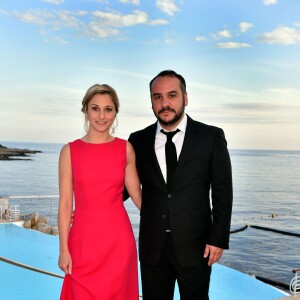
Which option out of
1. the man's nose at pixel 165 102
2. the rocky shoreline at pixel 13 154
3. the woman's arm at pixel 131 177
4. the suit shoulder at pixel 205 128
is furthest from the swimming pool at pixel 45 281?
the rocky shoreline at pixel 13 154

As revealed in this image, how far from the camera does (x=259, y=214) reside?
28.8 metres

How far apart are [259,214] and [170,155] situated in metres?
27.2

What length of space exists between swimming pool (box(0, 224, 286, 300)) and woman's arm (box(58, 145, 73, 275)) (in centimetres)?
424

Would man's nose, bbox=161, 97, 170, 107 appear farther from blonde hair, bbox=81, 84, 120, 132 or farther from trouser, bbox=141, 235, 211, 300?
trouser, bbox=141, 235, 211, 300

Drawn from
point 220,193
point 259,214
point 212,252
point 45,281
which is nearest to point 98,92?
point 220,193

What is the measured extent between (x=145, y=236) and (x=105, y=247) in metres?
0.26

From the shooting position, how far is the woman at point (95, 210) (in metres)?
2.71

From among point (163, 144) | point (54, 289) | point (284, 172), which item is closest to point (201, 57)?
point (284, 172)

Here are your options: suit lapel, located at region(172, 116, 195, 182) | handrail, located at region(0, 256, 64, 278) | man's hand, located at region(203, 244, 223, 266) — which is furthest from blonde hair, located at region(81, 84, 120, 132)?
handrail, located at region(0, 256, 64, 278)

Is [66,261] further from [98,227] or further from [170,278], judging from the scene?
[170,278]

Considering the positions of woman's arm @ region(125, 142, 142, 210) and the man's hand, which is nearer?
the man's hand

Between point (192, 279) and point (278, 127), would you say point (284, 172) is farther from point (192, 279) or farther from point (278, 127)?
point (192, 279)

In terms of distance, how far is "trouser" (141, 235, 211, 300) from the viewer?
278cm

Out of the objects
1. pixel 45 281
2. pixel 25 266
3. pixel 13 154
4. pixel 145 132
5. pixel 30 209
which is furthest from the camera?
pixel 13 154
